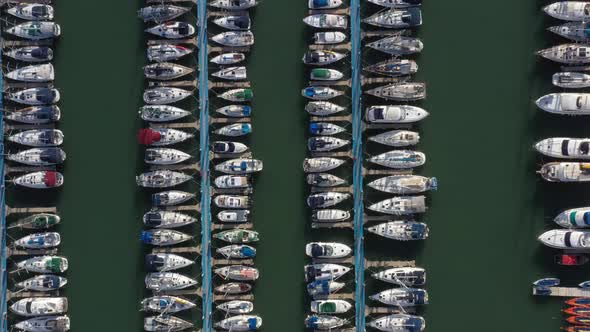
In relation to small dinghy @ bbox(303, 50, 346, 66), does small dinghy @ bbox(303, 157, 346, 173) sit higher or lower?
lower

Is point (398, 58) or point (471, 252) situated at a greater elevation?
point (398, 58)

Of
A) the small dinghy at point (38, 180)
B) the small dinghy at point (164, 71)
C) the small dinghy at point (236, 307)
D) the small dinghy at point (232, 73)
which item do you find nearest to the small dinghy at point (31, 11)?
the small dinghy at point (164, 71)

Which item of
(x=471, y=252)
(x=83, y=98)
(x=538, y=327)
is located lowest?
(x=538, y=327)

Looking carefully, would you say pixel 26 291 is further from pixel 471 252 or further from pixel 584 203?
pixel 584 203

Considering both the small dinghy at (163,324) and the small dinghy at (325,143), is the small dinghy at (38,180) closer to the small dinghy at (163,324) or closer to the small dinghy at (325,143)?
the small dinghy at (163,324)

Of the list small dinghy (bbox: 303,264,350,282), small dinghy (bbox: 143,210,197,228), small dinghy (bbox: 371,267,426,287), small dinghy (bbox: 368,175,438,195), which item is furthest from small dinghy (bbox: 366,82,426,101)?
small dinghy (bbox: 143,210,197,228)

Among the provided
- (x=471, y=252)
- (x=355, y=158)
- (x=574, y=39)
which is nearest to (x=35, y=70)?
(x=355, y=158)

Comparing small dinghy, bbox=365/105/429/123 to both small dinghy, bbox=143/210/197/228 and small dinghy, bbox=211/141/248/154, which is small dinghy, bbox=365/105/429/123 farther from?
small dinghy, bbox=143/210/197/228
